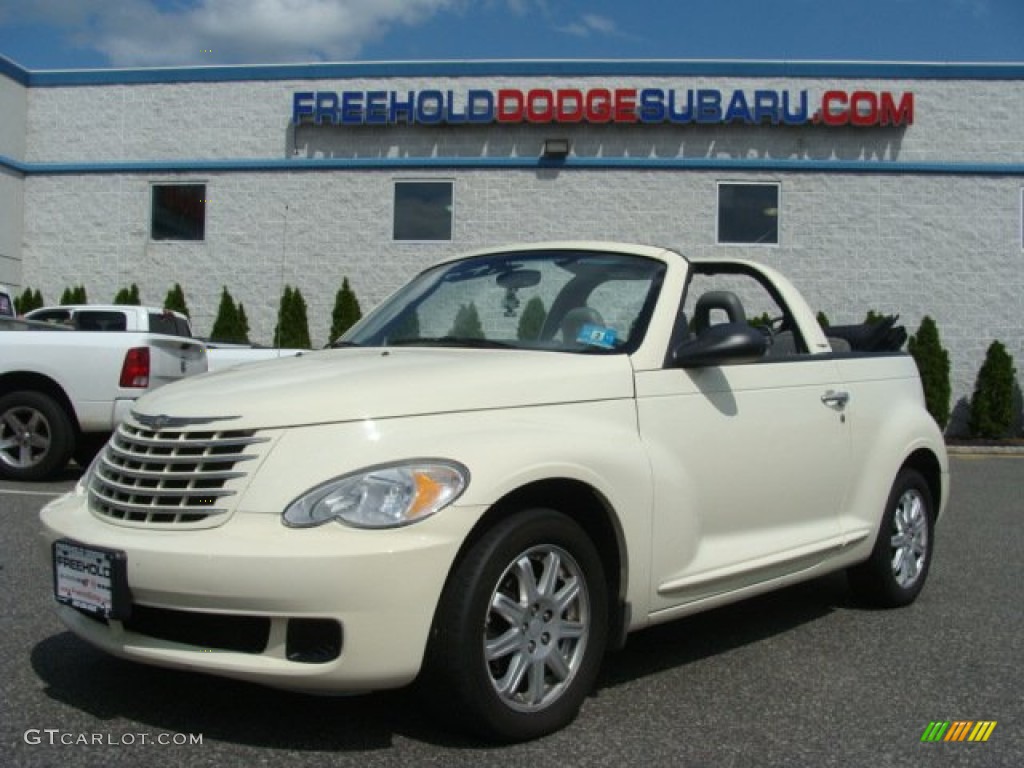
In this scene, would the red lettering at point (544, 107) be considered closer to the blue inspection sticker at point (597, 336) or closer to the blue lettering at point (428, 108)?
the blue lettering at point (428, 108)

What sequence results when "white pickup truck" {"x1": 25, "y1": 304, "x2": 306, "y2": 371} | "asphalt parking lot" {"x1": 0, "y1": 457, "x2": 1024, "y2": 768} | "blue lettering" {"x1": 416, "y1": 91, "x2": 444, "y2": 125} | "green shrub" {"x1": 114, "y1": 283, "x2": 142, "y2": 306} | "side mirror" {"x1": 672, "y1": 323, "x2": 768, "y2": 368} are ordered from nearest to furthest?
"asphalt parking lot" {"x1": 0, "y1": 457, "x2": 1024, "y2": 768} → "side mirror" {"x1": 672, "y1": 323, "x2": 768, "y2": 368} → "white pickup truck" {"x1": 25, "y1": 304, "x2": 306, "y2": 371} → "blue lettering" {"x1": 416, "y1": 91, "x2": 444, "y2": 125} → "green shrub" {"x1": 114, "y1": 283, "x2": 142, "y2": 306}

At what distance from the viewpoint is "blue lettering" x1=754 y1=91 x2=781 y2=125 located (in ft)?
59.1

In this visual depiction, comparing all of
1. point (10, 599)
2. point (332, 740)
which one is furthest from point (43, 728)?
point (10, 599)

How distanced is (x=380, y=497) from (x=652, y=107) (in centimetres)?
1604

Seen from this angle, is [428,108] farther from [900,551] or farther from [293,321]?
[900,551]

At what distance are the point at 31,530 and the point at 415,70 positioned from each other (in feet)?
44.2

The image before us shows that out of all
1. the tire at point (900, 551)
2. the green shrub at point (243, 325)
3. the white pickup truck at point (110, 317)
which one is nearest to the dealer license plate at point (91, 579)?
the tire at point (900, 551)

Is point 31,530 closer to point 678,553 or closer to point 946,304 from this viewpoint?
point 678,553

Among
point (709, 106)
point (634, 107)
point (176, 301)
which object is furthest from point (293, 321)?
point (709, 106)

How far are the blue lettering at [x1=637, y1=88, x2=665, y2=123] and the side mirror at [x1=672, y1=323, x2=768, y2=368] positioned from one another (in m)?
14.7

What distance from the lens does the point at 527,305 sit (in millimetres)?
4449

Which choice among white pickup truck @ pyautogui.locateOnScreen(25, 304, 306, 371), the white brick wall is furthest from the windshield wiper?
the white brick wall

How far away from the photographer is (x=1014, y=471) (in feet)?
44.3

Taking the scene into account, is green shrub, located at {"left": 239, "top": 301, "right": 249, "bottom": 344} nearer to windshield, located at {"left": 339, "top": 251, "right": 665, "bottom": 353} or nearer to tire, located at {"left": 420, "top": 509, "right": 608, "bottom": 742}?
windshield, located at {"left": 339, "top": 251, "right": 665, "bottom": 353}
